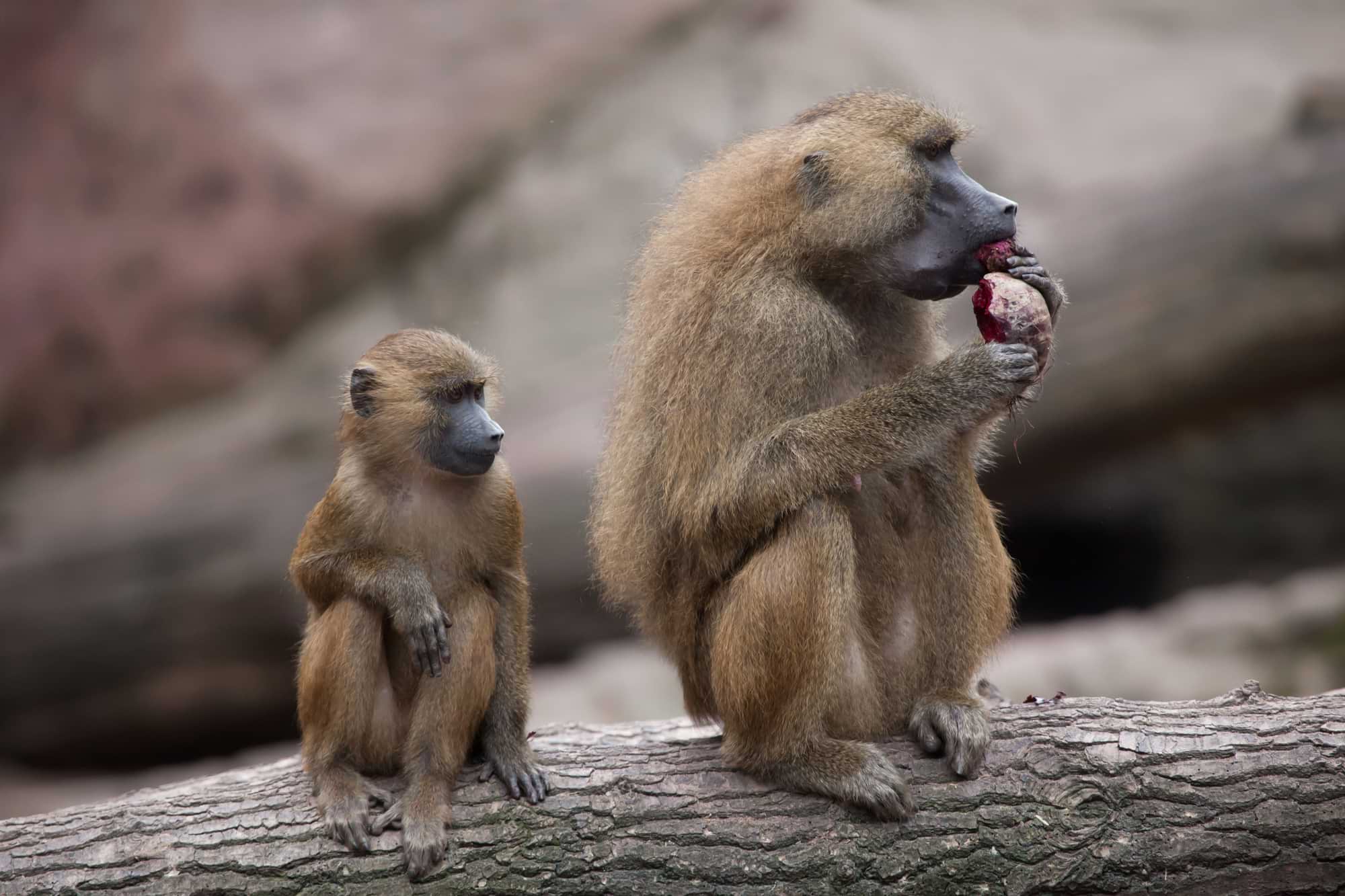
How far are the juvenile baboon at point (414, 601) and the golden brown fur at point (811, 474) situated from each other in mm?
526

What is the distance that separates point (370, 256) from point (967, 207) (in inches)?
319

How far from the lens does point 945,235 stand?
4.63 metres

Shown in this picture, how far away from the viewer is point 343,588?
15.3 feet

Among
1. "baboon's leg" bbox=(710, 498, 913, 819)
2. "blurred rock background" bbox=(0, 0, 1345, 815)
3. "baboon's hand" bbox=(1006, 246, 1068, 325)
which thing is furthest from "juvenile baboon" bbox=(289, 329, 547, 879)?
"blurred rock background" bbox=(0, 0, 1345, 815)

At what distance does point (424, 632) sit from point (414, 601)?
11cm

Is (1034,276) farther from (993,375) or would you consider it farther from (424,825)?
(424,825)

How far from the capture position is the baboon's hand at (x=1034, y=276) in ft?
15.1

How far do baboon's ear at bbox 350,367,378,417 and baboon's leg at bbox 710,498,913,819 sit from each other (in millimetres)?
1529

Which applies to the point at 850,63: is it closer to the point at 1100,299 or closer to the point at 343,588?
the point at 1100,299

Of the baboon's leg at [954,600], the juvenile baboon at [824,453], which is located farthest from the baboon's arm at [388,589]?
the baboon's leg at [954,600]

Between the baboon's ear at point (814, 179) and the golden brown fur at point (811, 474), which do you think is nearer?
the golden brown fur at point (811, 474)

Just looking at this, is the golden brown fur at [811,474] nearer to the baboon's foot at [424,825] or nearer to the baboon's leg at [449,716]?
the baboon's leg at [449,716]

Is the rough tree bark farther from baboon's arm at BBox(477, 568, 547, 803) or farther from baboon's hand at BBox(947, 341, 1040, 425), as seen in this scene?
baboon's hand at BBox(947, 341, 1040, 425)

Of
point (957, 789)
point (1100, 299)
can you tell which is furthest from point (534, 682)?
point (957, 789)
